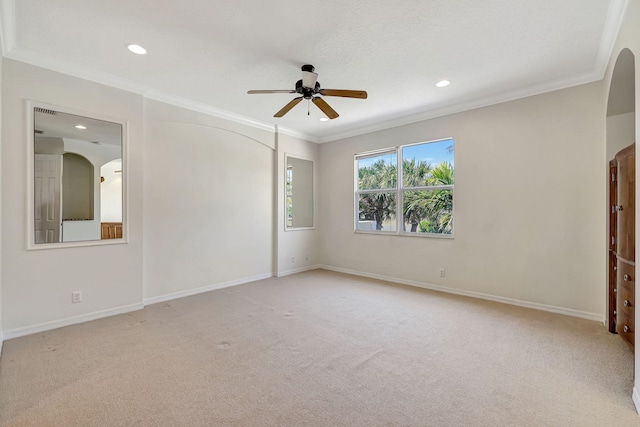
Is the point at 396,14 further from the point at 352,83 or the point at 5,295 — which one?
the point at 5,295

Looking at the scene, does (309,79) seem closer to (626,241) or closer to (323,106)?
(323,106)

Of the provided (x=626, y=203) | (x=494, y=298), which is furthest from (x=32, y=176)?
(x=494, y=298)

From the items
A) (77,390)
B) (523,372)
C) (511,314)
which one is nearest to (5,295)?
(77,390)

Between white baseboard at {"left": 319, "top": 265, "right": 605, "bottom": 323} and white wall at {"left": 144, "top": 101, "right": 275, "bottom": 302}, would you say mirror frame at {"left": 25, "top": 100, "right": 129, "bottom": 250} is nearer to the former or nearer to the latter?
white wall at {"left": 144, "top": 101, "right": 275, "bottom": 302}

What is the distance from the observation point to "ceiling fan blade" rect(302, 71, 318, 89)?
2.90m

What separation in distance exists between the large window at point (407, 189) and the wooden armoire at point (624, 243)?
1.80 metres

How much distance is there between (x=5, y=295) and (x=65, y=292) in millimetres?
437

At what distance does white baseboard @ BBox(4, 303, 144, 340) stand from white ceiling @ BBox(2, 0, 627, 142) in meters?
2.64

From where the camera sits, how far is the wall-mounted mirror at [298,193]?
5.55 m

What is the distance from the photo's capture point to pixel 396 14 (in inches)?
88.6

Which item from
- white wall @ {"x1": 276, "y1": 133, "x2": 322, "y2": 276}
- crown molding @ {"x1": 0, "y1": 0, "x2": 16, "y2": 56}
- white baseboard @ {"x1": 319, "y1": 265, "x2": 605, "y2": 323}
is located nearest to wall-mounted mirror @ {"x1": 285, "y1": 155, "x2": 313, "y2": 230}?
white wall @ {"x1": 276, "y1": 133, "x2": 322, "y2": 276}

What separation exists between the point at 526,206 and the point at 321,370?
327 cm

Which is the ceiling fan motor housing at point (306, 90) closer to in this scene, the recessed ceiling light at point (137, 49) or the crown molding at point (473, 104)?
the recessed ceiling light at point (137, 49)

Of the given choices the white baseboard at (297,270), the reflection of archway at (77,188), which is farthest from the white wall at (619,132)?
the reflection of archway at (77,188)
